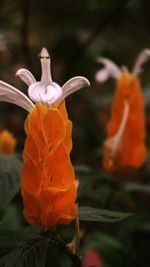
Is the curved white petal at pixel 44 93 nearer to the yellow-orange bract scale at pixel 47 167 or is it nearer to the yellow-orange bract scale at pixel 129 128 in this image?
the yellow-orange bract scale at pixel 47 167

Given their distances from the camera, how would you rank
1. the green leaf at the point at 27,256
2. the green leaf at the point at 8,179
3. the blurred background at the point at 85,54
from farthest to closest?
the blurred background at the point at 85,54, the green leaf at the point at 8,179, the green leaf at the point at 27,256

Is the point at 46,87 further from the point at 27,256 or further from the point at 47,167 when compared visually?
the point at 27,256

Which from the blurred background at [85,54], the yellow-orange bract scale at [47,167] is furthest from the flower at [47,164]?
the blurred background at [85,54]

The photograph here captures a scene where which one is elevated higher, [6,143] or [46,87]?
[46,87]

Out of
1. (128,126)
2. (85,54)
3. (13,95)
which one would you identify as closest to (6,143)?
(128,126)

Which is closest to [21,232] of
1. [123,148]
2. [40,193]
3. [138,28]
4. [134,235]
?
[40,193]

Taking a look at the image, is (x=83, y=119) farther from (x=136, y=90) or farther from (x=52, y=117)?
(x=52, y=117)
